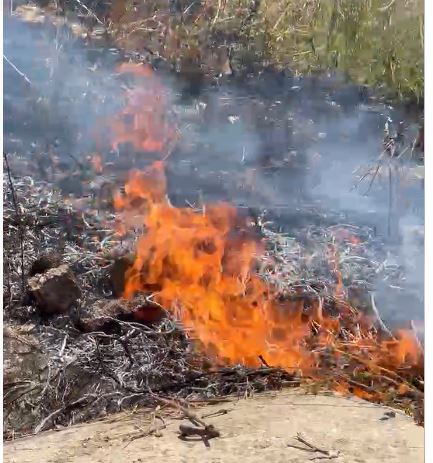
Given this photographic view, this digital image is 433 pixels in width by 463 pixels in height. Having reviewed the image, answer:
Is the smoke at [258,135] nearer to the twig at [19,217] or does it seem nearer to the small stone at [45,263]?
the twig at [19,217]

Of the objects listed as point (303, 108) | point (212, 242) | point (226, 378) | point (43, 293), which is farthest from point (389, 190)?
point (43, 293)

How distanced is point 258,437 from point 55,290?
2.15 ft

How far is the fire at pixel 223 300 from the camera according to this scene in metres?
Answer: 1.61

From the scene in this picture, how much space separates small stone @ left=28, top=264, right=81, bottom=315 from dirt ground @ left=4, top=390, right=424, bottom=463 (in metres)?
0.32

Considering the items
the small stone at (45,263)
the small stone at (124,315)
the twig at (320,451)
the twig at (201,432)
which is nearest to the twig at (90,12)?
the small stone at (45,263)

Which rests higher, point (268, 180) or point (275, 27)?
point (275, 27)

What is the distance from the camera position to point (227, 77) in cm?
164

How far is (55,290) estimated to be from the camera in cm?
160

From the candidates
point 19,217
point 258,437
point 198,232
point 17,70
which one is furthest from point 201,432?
point 17,70

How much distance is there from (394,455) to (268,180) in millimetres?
794

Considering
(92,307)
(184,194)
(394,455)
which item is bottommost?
(394,455)

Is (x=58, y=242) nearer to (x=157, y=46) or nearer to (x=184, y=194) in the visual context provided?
(x=184, y=194)

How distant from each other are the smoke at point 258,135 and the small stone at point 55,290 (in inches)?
12.7

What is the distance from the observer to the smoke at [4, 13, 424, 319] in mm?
1610
